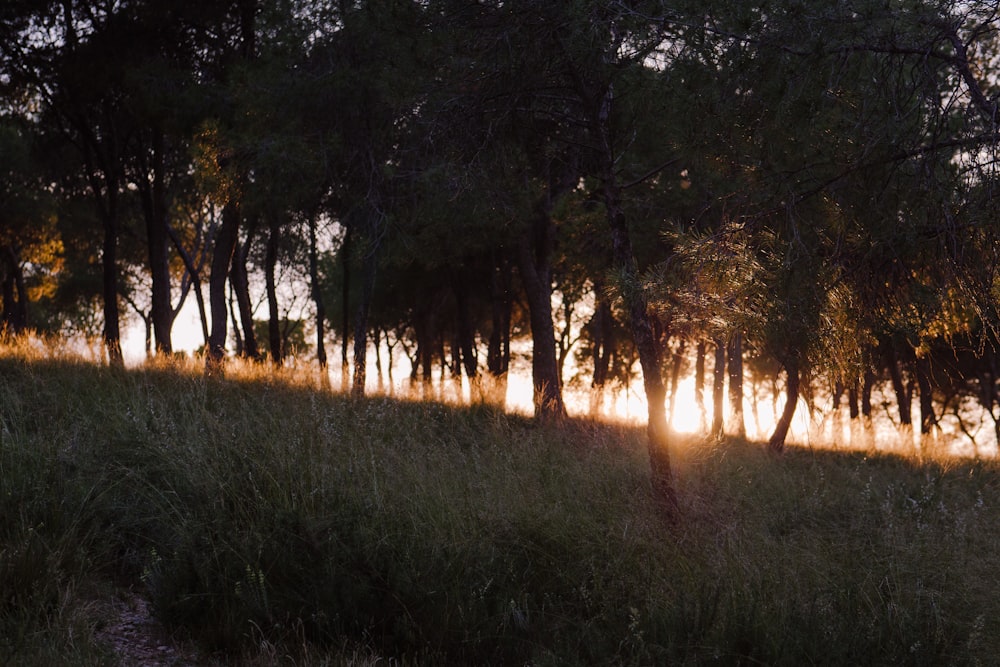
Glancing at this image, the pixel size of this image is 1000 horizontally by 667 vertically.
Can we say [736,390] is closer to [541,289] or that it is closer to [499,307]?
[541,289]

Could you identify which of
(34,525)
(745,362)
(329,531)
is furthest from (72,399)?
(745,362)

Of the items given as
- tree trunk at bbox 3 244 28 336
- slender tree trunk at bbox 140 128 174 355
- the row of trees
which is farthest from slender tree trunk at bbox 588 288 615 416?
tree trunk at bbox 3 244 28 336

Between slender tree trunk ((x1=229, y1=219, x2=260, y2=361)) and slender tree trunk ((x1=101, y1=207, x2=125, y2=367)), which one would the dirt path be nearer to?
slender tree trunk ((x1=101, y1=207, x2=125, y2=367))

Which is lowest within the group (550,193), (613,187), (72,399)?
(72,399)

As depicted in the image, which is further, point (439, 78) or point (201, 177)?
point (201, 177)

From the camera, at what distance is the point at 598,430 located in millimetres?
11250

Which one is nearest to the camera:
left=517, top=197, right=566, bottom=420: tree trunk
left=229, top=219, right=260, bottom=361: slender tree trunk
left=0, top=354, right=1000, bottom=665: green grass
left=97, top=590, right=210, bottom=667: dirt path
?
left=97, top=590, right=210, bottom=667: dirt path

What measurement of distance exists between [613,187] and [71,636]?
5.52 metres

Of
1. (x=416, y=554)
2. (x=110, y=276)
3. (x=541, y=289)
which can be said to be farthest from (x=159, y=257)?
(x=416, y=554)

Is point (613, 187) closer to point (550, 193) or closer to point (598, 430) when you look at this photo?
point (598, 430)

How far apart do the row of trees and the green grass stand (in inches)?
55.5

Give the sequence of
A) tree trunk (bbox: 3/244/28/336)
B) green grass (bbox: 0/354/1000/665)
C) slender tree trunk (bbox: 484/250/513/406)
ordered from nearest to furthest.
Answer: green grass (bbox: 0/354/1000/665)
slender tree trunk (bbox: 484/250/513/406)
tree trunk (bbox: 3/244/28/336)

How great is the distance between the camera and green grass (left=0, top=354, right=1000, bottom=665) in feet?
17.0

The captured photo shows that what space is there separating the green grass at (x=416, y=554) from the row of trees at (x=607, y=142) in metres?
1.41
